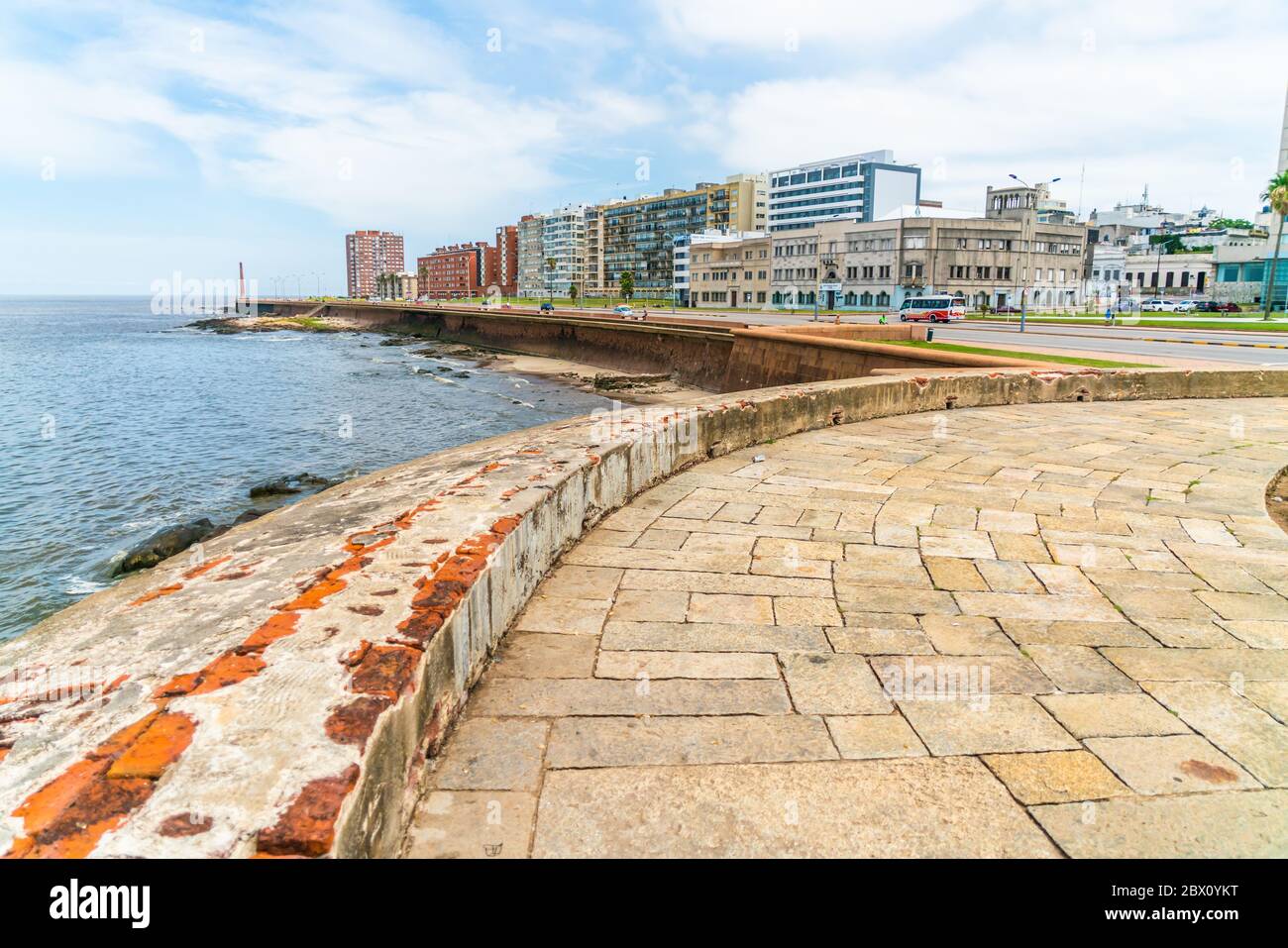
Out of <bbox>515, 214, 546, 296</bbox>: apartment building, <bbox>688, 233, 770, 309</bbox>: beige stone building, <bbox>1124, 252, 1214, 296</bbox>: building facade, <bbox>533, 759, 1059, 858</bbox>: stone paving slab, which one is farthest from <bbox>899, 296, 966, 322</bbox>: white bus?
<bbox>515, 214, 546, 296</bbox>: apartment building

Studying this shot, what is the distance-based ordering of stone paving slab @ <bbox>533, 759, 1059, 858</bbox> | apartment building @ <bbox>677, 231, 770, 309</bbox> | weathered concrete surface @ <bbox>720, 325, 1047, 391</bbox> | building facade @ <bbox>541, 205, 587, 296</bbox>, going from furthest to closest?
building facade @ <bbox>541, 205, 587, 296</bbox> → apartment building @ <bbox>677, 231, 770, 309</bbox> → weathered concrete surface @ <bbox>720, 325, 1047, 391</bbox> → stone paving slab @ <bbox>533, 759, 1059, 858</bbox>

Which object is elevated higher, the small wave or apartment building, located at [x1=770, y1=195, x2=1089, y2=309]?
apartment building, located at [x1=770, y1=195, x2=1089, y2=309]

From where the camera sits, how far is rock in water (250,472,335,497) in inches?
615

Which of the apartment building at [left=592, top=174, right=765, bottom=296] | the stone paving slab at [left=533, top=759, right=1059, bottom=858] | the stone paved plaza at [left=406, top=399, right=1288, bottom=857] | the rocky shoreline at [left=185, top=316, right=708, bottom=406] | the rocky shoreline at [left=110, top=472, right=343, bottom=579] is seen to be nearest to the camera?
the stone paving slab at [left=533, top=759, right=1059, bottom=858]

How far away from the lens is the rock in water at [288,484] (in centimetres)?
1562

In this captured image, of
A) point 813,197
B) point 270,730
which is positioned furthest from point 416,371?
point 813,197

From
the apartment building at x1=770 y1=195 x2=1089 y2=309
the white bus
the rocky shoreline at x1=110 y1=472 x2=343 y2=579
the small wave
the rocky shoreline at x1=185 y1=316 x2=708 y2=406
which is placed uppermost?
the apartment building at x1=770 y1=195 x2=1089 y2=309

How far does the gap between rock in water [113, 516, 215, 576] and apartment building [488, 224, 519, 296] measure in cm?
17816

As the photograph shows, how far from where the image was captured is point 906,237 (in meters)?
68.2

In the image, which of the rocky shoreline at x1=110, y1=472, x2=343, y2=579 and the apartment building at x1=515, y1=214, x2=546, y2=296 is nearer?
the rocky shoreline at x1=110, y1=472, x2=343, y2=579

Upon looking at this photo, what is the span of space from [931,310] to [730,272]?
166 feet

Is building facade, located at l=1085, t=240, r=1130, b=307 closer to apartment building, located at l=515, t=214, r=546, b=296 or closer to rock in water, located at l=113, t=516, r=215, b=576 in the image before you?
rock in water, located at l=113, t=516, r=215, b=576

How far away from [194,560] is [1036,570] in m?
4.23
